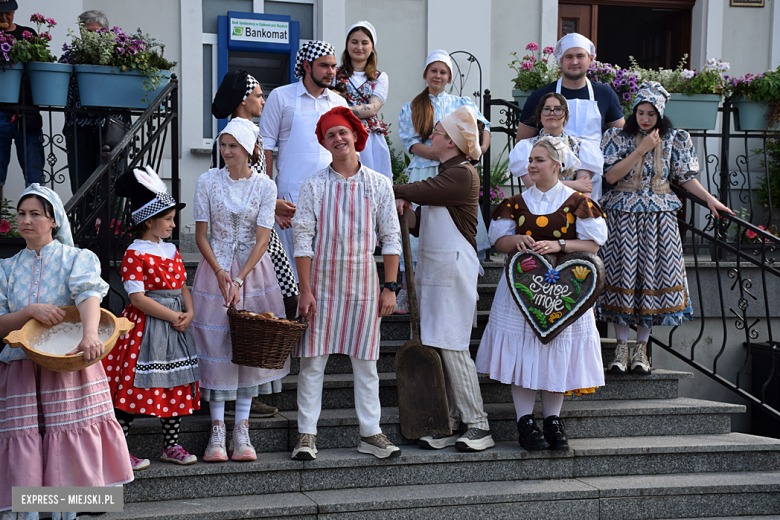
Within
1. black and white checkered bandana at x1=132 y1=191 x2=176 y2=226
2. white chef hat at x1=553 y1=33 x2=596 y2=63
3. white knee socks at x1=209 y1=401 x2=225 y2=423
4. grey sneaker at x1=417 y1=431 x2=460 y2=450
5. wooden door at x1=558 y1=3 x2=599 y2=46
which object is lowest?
grey sneaker at x1=417 y1=431 x2=460 y2=450

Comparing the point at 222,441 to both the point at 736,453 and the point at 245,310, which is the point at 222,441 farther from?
the point at 736,453

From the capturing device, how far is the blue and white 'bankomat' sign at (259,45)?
289 inches

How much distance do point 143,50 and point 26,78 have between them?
855 millimetres

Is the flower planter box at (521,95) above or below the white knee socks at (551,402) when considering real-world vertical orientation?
above

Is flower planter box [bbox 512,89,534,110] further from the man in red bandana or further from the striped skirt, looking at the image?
the striped skirt

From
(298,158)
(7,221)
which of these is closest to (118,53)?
(7,221)

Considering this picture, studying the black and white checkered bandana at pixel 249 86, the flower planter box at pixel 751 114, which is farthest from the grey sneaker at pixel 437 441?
the flower planter box at pixel 751 114

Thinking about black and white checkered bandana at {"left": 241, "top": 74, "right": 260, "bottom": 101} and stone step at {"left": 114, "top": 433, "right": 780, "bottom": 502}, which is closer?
stone step at {"left": 114, "top": 433, "right": 780, "bottom": 502}

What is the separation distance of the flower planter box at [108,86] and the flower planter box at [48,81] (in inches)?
3.8

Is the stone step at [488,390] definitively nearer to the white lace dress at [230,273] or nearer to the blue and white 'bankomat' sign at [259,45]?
the white lace dress at [230,273]

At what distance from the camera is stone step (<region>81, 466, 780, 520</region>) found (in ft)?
11.6

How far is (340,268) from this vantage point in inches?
149

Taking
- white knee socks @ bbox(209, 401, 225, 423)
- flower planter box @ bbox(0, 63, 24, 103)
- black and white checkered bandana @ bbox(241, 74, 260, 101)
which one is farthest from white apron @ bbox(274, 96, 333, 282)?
flower planter box @ bbox(0, 63, 24, 103)

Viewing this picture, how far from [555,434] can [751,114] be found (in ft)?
13.2
